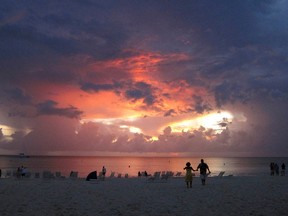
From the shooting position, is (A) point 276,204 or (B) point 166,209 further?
(A) point 276,204

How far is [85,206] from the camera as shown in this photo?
563 inches

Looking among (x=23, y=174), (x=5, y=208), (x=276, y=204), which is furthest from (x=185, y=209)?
(x=23, y=174)

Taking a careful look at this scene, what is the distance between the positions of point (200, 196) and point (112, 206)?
17.3ft

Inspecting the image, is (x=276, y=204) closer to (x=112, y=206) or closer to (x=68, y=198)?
(x=112, y=206)

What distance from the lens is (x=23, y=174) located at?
3375 cm

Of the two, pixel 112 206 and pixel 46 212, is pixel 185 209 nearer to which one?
pixel 112 206

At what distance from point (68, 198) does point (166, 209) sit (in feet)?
18.0

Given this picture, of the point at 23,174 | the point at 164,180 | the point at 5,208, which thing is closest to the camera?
the point at 5,208

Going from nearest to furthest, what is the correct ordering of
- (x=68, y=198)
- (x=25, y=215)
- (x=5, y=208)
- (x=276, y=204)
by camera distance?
1. (x=25, y=215)
2. (x=5, y=208)
3. (x=276, y=204)
4. (x=68, y=198)

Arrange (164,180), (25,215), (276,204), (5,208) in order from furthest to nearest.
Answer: (164,180), (276,204), (5,208), (25,215)

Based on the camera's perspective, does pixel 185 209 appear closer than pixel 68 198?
Yes

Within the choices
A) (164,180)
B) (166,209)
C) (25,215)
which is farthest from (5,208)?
(164,180)

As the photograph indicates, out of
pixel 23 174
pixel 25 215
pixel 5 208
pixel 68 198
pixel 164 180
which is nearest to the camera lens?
pixel 25 215

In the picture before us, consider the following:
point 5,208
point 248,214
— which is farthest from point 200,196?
point 5,208
